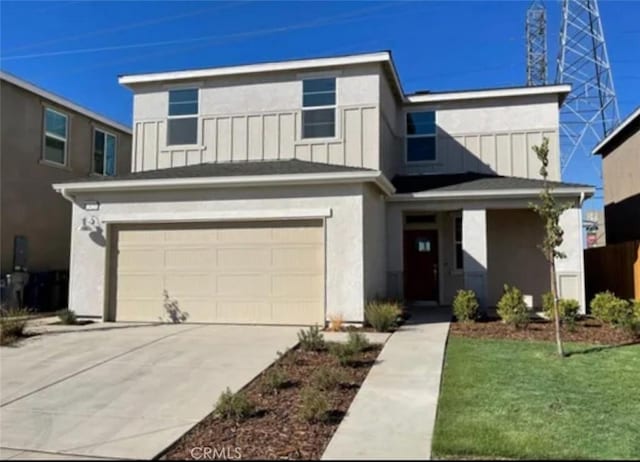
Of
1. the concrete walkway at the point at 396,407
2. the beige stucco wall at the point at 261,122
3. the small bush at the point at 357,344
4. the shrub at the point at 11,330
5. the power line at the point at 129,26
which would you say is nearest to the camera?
the concrete walkway at the point at 396,407

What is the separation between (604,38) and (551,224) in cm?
2365

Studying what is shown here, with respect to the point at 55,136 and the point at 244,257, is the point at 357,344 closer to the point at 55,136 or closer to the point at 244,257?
the point at 244,257

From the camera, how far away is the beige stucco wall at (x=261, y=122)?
43.8ft

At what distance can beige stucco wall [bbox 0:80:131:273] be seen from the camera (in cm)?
1480

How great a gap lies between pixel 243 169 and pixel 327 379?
7.11 meters

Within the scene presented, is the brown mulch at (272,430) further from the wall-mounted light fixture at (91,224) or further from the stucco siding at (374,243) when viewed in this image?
the wall-mounted light fixture at (91,224)

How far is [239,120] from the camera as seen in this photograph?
47.2 feet

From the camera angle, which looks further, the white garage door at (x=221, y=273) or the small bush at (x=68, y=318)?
the small bush at (x=68, y=318)

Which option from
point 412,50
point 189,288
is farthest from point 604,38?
point 189,288

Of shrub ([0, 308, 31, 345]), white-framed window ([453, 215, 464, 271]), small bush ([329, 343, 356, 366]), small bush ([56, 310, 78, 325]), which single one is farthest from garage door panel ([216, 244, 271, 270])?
white-framed window ([453, 215, 464, 271])

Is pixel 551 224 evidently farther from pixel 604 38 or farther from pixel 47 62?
pixel 604 38

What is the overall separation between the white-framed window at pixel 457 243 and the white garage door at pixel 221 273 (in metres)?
5.36

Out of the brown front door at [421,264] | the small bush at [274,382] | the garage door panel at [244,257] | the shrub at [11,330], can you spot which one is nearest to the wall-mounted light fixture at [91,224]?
the shrub at [11,330]

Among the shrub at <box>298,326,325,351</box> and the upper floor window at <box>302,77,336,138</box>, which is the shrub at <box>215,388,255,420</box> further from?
the upper floor window at <box>302,77,336,138</box>
